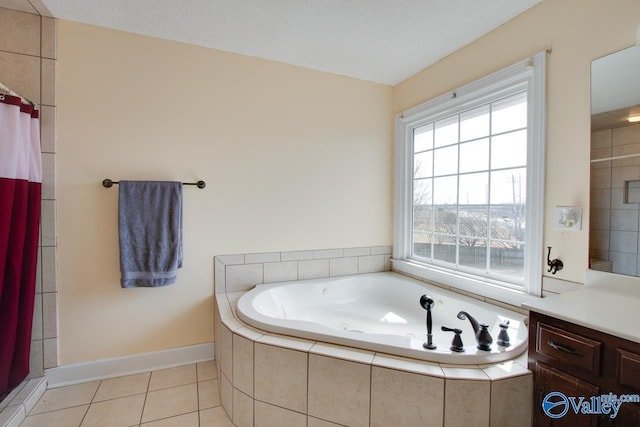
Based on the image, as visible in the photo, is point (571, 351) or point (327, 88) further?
point (327, 88)

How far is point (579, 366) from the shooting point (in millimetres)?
1106

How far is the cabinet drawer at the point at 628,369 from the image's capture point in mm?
961

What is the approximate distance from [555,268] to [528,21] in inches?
56.8

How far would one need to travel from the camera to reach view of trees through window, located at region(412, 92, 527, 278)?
1.94 meters

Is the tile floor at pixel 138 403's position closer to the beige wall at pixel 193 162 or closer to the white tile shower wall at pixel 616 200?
the beige wall at pixel 193 162

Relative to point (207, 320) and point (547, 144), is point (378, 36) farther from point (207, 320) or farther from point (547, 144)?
point (207, 320)

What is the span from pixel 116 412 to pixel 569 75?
10.1 ft

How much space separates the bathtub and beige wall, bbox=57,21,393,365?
0.39 metres

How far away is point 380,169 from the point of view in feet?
9.38

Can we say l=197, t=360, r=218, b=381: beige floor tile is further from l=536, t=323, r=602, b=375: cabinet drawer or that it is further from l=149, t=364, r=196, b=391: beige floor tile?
l=536, t=323, r=602, b=375: cabinet drawer

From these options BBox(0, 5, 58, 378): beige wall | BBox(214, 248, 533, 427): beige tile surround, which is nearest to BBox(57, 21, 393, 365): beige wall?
BBox(0, 5, 58, 378): beige wall

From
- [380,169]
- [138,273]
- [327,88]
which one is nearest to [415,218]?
[380,169]

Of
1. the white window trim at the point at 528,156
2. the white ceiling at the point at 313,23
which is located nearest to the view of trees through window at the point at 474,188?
the white window trim at the point at 528,156

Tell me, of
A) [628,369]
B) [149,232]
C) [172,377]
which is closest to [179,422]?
[172,377]
